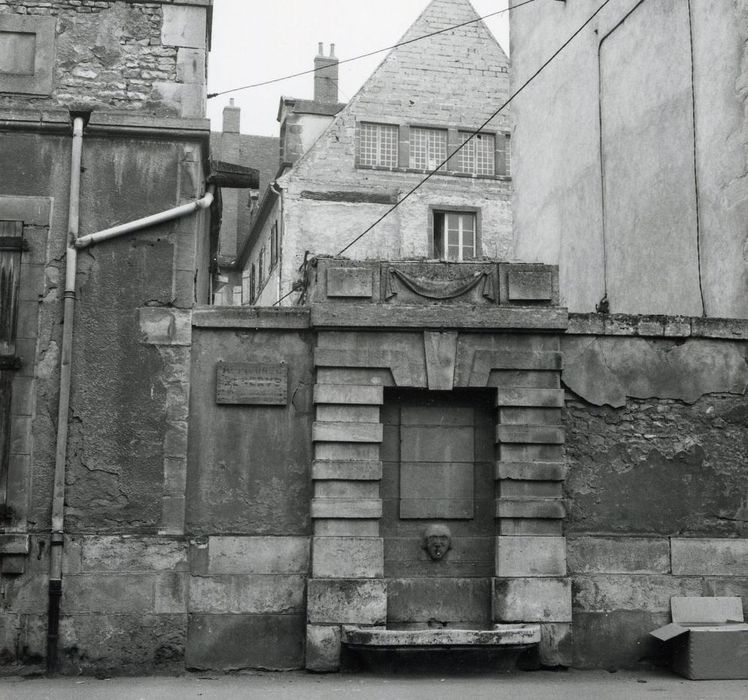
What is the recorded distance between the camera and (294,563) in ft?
35.2

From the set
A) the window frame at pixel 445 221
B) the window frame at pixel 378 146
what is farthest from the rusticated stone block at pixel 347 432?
the window frame at pixel 378 146

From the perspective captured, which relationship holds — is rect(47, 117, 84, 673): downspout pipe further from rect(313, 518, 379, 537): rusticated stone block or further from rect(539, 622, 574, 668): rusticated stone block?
rect(539, 622, 574, 668): rusticated stone block

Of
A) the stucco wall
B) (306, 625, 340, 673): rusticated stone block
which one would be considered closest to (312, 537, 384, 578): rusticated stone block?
(306, 625, 340, 673): rusticated stone block

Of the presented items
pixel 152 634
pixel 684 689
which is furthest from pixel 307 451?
pixel 684 689


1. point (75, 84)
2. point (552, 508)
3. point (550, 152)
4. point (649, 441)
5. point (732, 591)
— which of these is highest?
point (550, 152)

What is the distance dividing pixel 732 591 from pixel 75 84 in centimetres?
851

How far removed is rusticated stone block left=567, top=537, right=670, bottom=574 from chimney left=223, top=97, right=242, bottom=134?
107 ft

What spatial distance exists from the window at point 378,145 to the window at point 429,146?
0.49 m

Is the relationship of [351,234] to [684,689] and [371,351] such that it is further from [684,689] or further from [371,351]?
[684,689]

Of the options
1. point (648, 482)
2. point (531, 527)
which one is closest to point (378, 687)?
point (531, 527)

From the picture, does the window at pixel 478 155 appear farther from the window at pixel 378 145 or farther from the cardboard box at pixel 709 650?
the cardboard box at pixel 709 650

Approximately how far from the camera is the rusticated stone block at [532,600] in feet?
34.9

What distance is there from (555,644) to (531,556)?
0.87 m

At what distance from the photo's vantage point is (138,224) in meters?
10.9
